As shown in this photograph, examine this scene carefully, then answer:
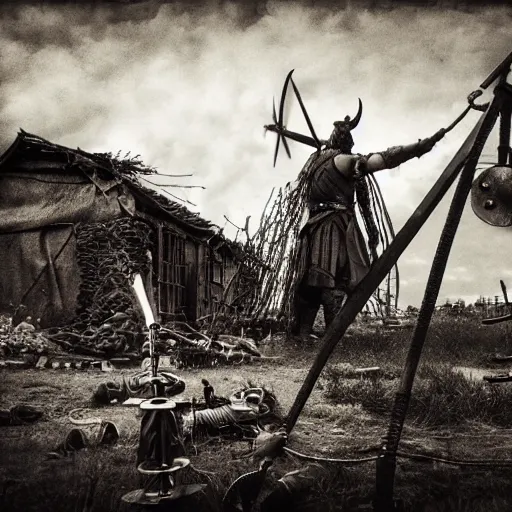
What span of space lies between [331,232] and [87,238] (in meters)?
1.39

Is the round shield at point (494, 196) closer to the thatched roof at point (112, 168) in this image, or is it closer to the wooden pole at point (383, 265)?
the wooden pole at point (383, 265)

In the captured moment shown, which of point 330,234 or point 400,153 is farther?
point 330,234

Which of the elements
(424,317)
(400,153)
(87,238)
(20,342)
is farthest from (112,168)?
(424,317)

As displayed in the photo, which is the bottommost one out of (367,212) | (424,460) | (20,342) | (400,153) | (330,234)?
(424,460)

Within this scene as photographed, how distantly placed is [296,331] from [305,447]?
0.60 m

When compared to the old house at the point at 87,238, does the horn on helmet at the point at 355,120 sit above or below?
above

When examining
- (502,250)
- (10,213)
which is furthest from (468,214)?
(10,213)

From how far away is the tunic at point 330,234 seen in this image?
3.08 metres

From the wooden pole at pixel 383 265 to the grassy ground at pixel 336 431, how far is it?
0.16 meters

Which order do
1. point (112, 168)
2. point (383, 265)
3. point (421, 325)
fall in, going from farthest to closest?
point (112, 168), point (383, 265), point (421, 325)

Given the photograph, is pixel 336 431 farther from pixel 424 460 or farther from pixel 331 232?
pixel 331 232

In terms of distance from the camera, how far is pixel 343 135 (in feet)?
10.2

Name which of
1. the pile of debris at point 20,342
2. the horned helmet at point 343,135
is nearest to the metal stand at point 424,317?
the horned helmet at point 343,135

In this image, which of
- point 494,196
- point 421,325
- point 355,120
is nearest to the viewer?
point 421,325
